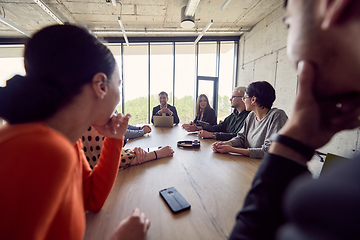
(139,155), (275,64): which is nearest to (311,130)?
(139,155)

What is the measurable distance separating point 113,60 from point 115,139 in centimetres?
39

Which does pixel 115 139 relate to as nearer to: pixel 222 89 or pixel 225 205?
pixel 225 205

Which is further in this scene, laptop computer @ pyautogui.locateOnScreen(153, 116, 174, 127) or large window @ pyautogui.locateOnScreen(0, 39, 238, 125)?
large window @ pyautogui.locateOnScreen(0, 39, 238, 125)

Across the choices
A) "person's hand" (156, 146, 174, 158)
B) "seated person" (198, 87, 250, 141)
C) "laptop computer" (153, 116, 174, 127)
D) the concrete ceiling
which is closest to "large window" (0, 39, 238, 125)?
the concrete ceiling

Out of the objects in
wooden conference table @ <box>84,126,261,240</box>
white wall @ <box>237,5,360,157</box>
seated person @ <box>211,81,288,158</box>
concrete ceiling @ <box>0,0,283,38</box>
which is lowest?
wooden conference table @ <box>84,126,261,240</box>

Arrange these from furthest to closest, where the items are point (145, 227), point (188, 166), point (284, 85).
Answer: point (284, 85) < point (188, 166) < point (145, 227)

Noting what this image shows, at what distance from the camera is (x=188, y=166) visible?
4.17 ft

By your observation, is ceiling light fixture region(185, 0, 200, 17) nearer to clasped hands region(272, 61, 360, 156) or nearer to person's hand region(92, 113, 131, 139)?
person's hand region(92, 113, 131, 139)

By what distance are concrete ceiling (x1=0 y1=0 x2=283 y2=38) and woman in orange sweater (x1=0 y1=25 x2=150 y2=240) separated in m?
4.79

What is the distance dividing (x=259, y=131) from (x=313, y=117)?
5.37 ft

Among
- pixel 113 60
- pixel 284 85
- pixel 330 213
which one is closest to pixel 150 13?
pixel 284 85

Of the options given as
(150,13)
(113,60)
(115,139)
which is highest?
(150,13)

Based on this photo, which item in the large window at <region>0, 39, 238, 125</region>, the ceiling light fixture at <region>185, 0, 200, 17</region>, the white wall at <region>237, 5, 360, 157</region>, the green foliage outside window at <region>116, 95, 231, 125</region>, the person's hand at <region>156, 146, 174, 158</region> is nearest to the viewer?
the person's hand at <region>156, 146, 174, 158</region>

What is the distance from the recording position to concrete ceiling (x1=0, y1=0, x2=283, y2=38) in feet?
14.5
